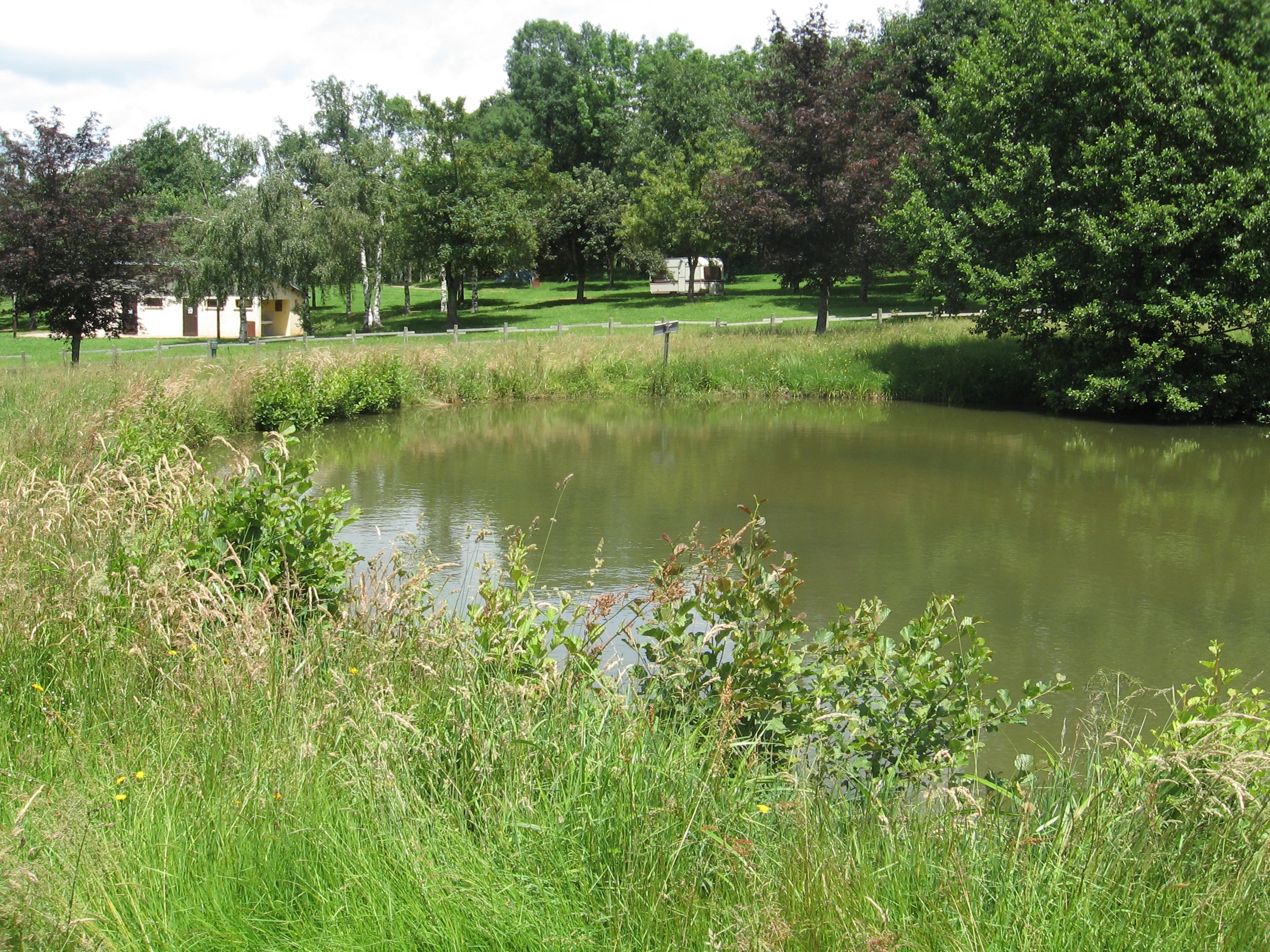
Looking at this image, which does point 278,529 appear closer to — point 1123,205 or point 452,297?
point 1123,205

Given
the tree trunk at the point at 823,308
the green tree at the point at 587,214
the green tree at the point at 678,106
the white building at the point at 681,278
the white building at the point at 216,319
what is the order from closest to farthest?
the tree trunk at the point at 823,308
the white building at the point at 216,319
the green tree at the point at 587,214
the white building at the point at 681,278
the green tree at the point at 678,106

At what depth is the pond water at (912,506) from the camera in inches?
357

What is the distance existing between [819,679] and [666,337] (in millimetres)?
21502

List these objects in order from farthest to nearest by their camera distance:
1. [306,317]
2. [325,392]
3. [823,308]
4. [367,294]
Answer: [367,294]
[306,317]
[823,308]
[325,392]

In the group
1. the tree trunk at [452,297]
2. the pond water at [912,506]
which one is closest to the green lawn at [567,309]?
the tree trunk at [452,297]

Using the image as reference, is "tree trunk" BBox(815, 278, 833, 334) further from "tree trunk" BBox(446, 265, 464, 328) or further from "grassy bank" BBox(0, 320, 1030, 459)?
"tree trunk" BBox(446, 265, 464, 328)

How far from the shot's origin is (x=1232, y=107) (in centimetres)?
1878

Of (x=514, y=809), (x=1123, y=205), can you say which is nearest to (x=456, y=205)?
(x=1123, y=205)

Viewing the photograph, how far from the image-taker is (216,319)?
Result: 49.3 meters

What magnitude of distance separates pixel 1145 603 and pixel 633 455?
9408 mm

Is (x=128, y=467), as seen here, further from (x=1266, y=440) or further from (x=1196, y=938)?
→ (x=1266, y=440)

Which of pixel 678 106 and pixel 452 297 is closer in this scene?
pixel 452 297

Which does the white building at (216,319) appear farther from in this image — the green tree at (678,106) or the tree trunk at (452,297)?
the green tree at (678,106)

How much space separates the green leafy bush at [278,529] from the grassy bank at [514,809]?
31.5 inches
